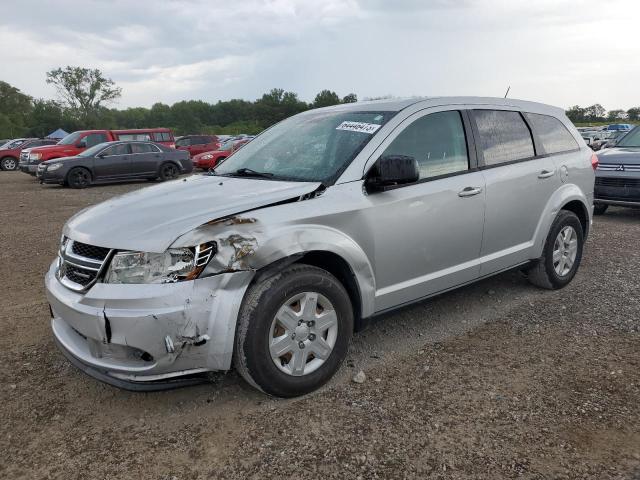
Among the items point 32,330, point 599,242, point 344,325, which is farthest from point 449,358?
point 599,242

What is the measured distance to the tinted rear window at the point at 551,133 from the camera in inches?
178

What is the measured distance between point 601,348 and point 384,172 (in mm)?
1993

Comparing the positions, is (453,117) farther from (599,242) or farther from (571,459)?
(599,242)

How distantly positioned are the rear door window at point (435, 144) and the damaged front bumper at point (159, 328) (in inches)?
58.2

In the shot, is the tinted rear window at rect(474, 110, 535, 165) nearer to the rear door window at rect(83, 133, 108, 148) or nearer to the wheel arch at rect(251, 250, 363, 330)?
the wheel arch at rect(251, 250, 363, 330)

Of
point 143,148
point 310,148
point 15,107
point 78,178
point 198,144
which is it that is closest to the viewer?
point 310,148

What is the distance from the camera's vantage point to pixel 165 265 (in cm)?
254

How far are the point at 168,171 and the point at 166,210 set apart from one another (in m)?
14.9

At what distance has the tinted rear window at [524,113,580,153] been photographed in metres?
4.51

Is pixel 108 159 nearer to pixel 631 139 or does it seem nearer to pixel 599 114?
pixel 631 139

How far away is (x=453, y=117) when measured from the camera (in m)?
3.79

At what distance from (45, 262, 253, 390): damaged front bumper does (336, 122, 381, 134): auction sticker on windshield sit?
135 centimetres

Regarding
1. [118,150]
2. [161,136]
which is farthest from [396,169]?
[161,136]

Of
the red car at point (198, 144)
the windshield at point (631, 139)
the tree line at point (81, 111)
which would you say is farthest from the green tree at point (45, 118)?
the windshield at point (631, 139)
